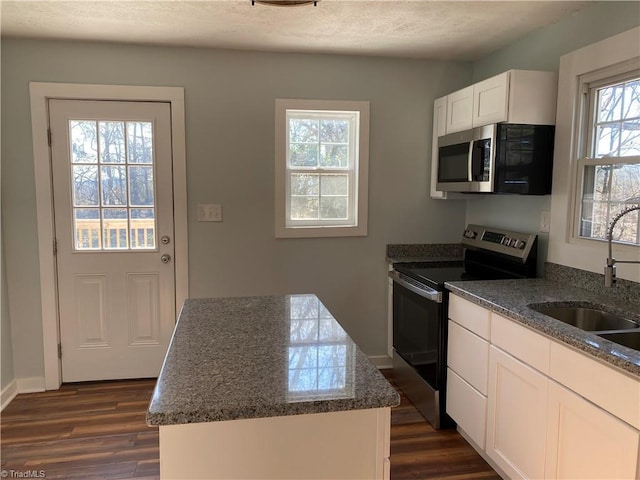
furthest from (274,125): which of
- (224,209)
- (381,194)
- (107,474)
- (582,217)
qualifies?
(107,474)

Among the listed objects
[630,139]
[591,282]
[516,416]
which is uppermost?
[630,139]

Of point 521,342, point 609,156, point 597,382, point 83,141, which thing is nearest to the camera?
point 597,382

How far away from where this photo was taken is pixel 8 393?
298 centimetres

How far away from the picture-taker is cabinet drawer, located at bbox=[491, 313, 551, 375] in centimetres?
182

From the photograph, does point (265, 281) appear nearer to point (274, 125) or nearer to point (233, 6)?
point (274, 125)

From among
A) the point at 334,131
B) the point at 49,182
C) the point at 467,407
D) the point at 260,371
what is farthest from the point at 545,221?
the point at 49,182

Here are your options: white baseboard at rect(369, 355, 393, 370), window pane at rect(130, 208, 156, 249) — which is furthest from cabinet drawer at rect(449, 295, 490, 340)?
window pane at rect(130, 208, 156, 249)

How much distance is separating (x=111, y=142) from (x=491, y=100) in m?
2.42

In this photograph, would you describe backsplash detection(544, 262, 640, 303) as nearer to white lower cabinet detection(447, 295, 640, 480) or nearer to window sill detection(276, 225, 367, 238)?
white lower cabinet detection(447, 295, 640, 480)

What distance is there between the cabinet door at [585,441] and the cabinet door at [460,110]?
5.71 ft

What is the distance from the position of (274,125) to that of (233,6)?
95 cm

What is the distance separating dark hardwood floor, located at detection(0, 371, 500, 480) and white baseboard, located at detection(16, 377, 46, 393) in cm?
5

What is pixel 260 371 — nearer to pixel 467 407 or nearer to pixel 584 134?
pixel 467 407

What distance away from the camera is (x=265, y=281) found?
3.31 metres
